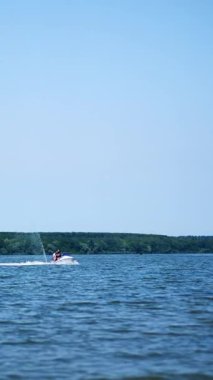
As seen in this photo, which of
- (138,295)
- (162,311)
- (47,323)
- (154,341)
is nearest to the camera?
(154,341)

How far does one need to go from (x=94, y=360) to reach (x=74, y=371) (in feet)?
4.93

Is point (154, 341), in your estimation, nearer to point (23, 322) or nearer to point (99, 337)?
point (99, 337)

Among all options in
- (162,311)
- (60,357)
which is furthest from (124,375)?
(162,311)

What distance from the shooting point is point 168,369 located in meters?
17.4

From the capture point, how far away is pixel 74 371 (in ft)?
56.6

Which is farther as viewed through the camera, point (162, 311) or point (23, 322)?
point (162, 311)

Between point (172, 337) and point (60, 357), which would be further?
point (172, 337)

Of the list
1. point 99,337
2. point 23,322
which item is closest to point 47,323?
point 23,322

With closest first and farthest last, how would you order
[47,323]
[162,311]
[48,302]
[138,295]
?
[47,323]
[162,311]
[48,302]
[138,295]

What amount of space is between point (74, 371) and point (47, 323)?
8678mm

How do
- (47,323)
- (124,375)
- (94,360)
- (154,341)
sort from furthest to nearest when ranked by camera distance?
(47,323), (154,341), (94,360), (124,375)

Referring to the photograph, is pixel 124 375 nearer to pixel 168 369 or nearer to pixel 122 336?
pixel 168 369

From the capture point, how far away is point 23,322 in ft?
86.2

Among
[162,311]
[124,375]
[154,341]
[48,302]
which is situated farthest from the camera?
[48,302]
